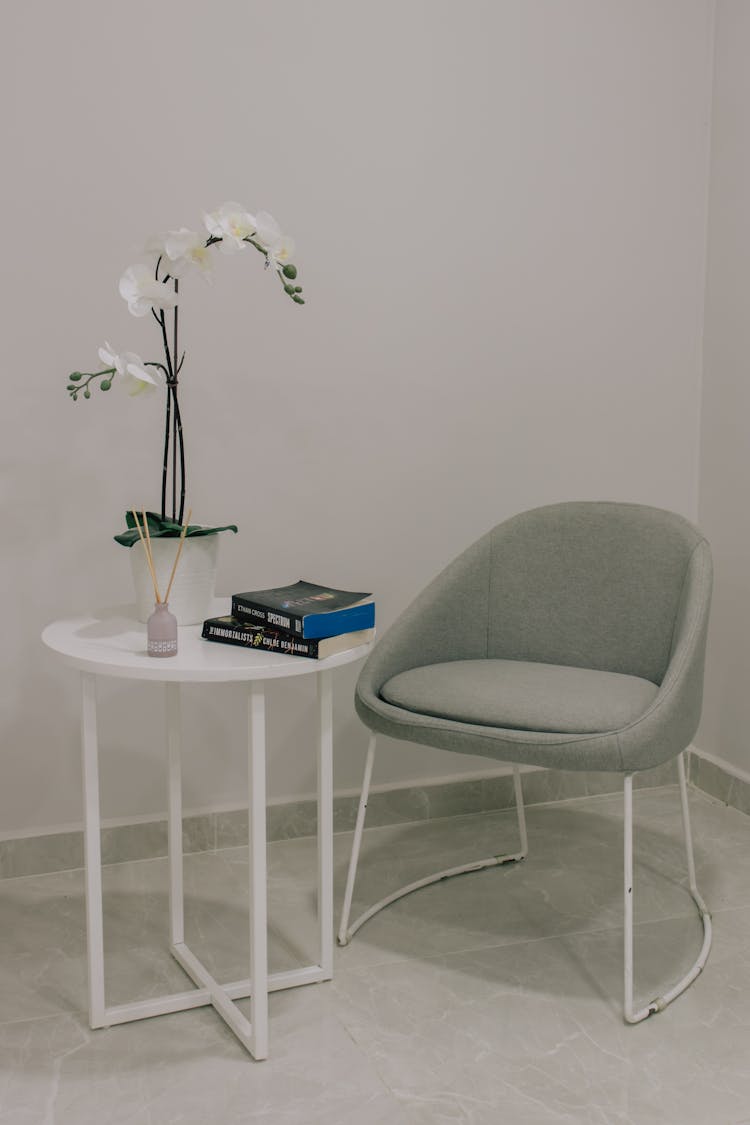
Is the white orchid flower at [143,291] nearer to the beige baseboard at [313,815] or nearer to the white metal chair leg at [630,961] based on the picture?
the white metal chair leg at [630,961]

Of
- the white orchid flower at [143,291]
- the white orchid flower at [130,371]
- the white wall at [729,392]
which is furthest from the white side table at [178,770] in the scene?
the white wall at [729,392]

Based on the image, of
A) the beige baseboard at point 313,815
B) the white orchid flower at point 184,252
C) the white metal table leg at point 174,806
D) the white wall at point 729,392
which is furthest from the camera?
the white wall at point 729,392

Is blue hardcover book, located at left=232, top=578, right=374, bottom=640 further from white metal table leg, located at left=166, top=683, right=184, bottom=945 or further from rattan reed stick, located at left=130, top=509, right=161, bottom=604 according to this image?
white metal table leg, located at left=166, top=683, right=184, bottom=945

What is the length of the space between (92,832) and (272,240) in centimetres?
100

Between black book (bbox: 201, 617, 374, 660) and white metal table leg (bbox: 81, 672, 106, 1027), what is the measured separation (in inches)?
8.4

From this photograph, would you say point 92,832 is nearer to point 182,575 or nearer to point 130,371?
point 182,575

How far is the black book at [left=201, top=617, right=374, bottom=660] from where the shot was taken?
5.43ft

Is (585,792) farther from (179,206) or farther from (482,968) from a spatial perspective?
(179,206)

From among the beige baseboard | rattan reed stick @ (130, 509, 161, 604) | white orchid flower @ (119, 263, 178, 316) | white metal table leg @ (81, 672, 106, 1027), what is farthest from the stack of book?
the beige baseboard

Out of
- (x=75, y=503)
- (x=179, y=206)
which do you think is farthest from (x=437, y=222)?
(x=75, y=503)

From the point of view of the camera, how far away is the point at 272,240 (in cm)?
175

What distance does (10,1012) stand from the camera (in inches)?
71.7

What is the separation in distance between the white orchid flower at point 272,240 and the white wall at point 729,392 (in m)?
1.38

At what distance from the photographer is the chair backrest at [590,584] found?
220 centimetres
